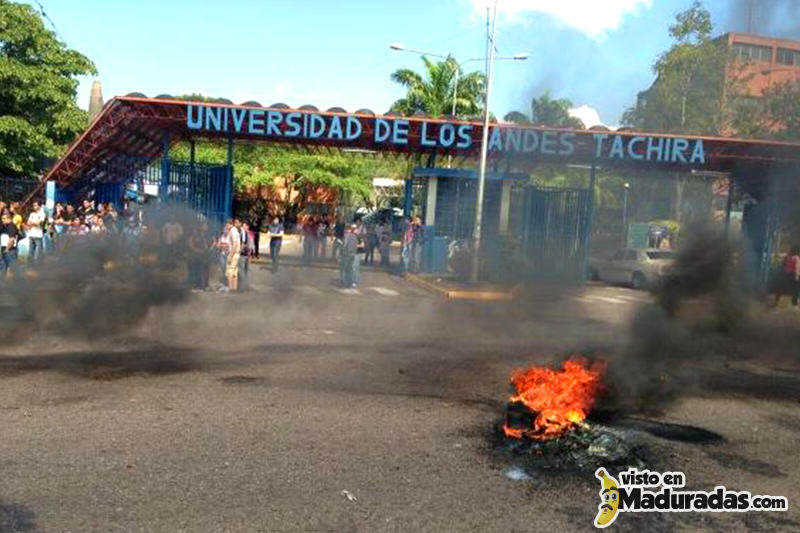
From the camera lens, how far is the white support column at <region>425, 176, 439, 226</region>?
68.1ft

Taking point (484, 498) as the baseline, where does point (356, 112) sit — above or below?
above

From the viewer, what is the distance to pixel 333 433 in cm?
562

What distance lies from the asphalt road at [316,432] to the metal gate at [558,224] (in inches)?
387

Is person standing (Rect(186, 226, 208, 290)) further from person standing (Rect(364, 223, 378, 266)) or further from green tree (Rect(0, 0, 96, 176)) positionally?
green tree (Rect(0, 0, 96, 176))

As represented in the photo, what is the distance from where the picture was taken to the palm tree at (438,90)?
34.2 metres

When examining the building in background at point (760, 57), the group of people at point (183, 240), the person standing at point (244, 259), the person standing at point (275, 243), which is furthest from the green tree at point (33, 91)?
the building in background at point (760, 57)

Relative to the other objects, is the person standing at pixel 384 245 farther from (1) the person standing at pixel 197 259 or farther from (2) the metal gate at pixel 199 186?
(1) the person standing at pixel 197 259

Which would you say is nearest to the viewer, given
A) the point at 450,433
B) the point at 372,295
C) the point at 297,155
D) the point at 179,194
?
the point at 450,433

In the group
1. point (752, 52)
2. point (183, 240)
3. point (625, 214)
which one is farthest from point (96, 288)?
point (625, 214)

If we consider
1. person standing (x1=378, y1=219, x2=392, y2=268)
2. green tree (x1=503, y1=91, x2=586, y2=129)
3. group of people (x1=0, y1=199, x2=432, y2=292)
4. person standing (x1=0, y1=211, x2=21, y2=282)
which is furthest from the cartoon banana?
person standing (x1=378, y1=219, x2=392, y2=268)

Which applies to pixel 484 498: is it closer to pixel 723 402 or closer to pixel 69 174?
pixel 723 402

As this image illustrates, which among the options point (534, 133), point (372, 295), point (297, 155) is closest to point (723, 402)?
point (534, 133)

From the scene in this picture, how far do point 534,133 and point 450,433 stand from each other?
823 centimetres

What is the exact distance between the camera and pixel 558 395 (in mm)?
5816
